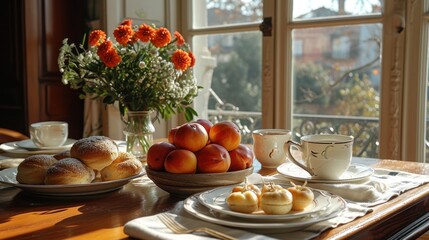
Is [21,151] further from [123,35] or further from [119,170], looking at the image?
[119,170]

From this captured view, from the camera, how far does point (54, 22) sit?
3.33 m

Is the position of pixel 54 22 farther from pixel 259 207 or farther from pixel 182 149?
pixel 259 207

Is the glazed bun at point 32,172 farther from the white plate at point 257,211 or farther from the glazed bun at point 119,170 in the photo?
the white plate at point 257,211

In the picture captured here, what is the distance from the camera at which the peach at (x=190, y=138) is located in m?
1.10

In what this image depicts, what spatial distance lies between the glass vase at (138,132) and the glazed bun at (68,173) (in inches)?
16.3

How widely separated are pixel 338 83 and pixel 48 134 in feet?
6.60

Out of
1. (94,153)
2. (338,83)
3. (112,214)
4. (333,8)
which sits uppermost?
(333,8)

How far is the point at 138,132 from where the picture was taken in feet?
5.08

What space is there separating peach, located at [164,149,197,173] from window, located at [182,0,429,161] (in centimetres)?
176

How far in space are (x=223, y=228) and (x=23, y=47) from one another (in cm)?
272

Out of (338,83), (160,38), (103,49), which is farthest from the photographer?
(338,83)

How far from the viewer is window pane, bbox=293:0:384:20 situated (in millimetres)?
2701

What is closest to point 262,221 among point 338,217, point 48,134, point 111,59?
point 338,217

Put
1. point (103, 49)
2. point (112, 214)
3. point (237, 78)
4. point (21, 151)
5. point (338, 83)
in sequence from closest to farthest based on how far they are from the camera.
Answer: point (112, 214) → point (103, 49) → point (21, 151) → point (338, 83) → point (237, 78)
